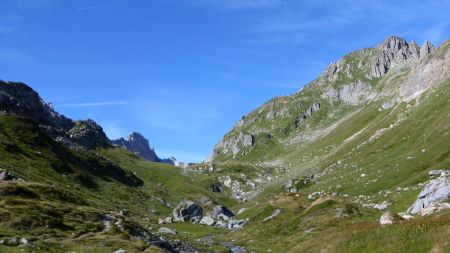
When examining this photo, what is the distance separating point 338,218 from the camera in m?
92.4

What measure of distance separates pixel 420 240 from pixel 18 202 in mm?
59908

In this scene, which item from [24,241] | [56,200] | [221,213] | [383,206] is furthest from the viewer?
[221,213]

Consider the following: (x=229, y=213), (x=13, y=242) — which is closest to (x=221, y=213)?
(x=229, y=213)

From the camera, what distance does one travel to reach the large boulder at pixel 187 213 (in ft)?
527

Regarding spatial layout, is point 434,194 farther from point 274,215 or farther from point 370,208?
point 274,215

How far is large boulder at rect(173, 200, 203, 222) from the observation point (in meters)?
161

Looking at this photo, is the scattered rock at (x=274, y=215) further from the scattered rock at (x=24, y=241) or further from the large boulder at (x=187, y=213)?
the scattered rock at (x=24, y=241)

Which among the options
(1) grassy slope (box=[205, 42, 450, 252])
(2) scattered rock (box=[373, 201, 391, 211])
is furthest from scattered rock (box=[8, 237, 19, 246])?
(2) scattered rock (box=[373, 201, 391, 211])

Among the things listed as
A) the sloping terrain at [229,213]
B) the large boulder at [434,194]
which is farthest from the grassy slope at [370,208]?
the large boulder at [434,194]

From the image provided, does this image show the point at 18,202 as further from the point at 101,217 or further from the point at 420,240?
the point at 420,240

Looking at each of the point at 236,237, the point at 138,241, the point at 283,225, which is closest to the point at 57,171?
the point at 236,237

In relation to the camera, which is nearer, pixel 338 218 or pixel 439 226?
pixel 439 226

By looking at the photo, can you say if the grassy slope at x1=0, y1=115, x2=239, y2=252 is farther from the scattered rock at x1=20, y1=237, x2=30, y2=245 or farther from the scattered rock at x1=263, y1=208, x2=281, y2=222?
the scattered rock at x1=263, y1=208, x2=281, y2=222

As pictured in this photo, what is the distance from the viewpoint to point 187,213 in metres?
163
